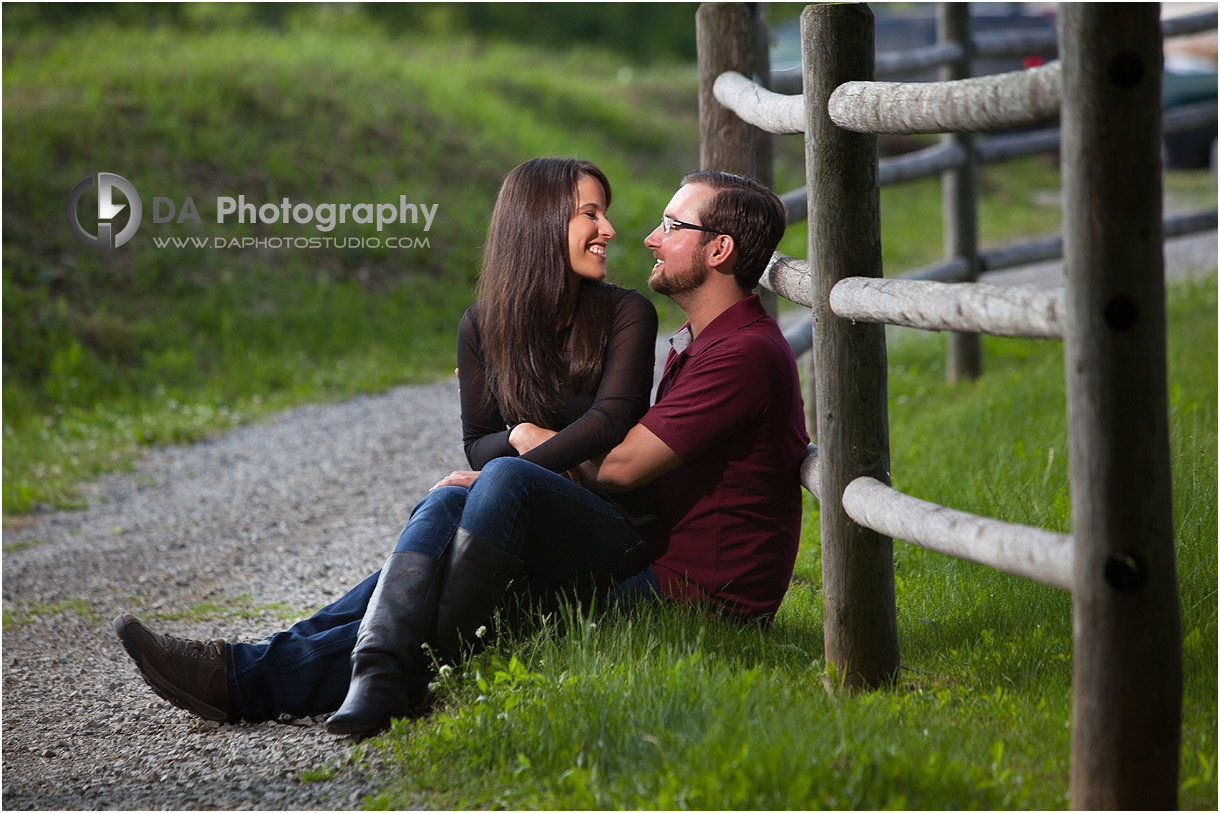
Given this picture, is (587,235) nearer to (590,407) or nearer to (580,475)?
(590,407)

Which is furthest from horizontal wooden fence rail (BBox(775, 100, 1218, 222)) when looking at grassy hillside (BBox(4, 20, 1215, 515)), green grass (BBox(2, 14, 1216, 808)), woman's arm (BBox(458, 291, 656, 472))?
woman's arm (BBox(458, 291, 656, 472))

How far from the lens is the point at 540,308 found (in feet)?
9.98

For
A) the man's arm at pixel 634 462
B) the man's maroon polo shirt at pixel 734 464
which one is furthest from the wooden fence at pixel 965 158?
the man's arm at pixel 634 462

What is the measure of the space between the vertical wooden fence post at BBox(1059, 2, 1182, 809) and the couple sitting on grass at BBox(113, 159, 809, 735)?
3.32 ft

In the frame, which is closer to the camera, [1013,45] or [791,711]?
[791,711]

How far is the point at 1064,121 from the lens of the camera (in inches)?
70.6

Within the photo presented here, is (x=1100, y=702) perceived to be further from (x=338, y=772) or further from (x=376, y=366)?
(x=376, y=366)

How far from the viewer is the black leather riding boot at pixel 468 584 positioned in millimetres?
2637

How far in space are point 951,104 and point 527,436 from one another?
1.38 meters

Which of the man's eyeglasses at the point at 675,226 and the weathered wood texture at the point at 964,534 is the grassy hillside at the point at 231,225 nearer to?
the man's eyeglasses at the point at 675,226

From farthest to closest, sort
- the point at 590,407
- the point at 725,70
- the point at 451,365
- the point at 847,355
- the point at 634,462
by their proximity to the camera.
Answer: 1. the point at 451,365
2. the point at 725,70
3. the point at 590,407
4. the point at 634,462
5. the point at 847,355

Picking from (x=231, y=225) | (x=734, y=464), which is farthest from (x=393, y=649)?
(x=231, y=225)

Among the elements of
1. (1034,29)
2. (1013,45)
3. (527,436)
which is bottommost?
(527,436)

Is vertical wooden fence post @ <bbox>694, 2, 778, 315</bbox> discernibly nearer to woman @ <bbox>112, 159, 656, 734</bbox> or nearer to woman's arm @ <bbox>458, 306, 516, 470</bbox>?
woman @ <bbox>112, 159, 656, 734</bbox>
